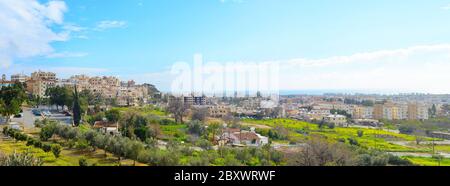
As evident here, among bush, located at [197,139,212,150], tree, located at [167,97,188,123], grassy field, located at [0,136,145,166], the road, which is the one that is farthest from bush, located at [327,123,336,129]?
the road

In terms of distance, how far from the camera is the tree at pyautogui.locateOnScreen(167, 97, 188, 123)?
12.4m

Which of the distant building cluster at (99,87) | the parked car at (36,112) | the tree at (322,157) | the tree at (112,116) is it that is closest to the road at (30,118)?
the parked car at (36,112)

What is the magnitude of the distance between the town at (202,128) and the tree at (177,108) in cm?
4

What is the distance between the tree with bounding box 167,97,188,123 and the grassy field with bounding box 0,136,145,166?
5810 millimetres

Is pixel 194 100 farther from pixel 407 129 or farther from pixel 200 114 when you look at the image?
pixel 407 129

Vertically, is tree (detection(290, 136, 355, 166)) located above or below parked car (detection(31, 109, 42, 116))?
below

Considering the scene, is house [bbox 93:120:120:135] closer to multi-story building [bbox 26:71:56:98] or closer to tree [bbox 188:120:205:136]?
tree [bbox 188:120:205:136]

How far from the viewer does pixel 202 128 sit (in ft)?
31.9

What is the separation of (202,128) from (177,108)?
4.02m

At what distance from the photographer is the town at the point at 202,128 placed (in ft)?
17.7

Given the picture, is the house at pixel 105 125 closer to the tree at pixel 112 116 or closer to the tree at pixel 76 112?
the tree at pixel 112 116
